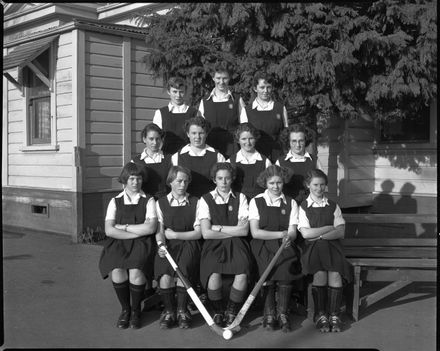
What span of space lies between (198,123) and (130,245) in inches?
49.1

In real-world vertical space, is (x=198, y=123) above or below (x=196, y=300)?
above

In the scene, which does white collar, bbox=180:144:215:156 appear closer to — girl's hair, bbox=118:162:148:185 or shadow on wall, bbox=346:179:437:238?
girl's hair, bbox=118:162:148:185

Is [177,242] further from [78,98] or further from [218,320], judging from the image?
[78,98]

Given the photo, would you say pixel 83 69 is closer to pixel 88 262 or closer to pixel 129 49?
pixel 129 49

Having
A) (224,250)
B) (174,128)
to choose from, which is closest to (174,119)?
(174,128)

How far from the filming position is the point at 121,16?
40.5ft

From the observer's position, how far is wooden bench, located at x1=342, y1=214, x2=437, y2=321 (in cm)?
484

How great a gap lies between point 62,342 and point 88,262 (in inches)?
118

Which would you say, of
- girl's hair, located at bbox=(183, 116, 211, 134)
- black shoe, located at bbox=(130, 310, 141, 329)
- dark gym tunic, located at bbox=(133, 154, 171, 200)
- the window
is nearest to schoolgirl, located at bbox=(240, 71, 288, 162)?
girl's hair, located at bbox=(183, 116, 211, 134)

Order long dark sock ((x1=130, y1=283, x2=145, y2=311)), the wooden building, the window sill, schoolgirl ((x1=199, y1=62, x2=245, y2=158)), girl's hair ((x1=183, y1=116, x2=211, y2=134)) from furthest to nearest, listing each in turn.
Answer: the window sill → the wooden building → schoolgirl ((x1=199, y1=62, x2=245, y2=158)) → girl's hair ((x1=183, y1=116, x2=211, y2=134)) → long dark sock ((x1=130, y1=283, x2=145, y2=311))

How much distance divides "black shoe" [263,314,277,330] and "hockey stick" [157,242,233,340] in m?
0.40

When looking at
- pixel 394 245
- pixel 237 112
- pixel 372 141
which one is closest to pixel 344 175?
pixel 372 141

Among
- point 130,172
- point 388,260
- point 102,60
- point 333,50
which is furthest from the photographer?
point 102,60

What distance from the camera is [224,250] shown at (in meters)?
4.55
